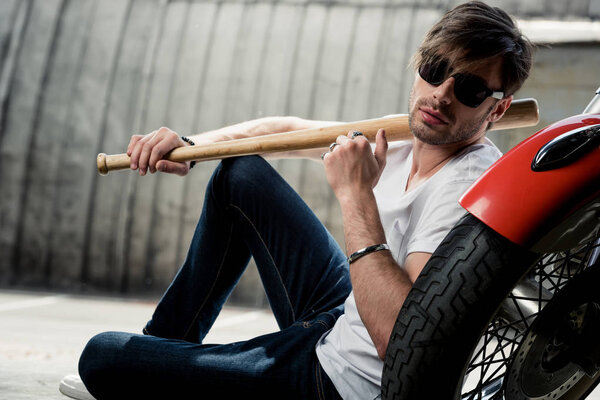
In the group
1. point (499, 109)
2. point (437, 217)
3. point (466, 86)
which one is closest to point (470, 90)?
point (466, 86)

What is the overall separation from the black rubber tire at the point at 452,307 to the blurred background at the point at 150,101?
3687 mm

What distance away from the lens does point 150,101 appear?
504 cm

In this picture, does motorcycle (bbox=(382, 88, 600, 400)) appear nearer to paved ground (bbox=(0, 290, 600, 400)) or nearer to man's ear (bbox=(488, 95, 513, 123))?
man's ear (bbox=(488, 95, 513, 123))

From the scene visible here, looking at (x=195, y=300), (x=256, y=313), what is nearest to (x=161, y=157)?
(x=195, y=300)

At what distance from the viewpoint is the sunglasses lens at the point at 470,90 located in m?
1.41

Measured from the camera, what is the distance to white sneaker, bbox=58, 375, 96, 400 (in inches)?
71.8

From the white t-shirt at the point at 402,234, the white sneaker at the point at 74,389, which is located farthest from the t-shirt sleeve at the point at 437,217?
the white sneaker at the point at 74,389

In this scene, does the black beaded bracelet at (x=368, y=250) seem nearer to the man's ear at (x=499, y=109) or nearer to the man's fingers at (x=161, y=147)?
the man's ear at (x=499, y=109)

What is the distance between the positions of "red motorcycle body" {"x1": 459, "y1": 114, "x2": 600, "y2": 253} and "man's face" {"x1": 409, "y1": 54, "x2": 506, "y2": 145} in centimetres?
34

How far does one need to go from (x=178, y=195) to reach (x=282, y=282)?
3238 mm

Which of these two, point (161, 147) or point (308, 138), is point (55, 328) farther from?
point (308, 138)

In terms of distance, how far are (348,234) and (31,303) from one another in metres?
3.53

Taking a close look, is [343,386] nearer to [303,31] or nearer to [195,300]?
[195,300]

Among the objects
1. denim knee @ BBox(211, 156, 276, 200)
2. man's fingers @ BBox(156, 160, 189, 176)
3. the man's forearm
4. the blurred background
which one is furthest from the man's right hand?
the blurred background
